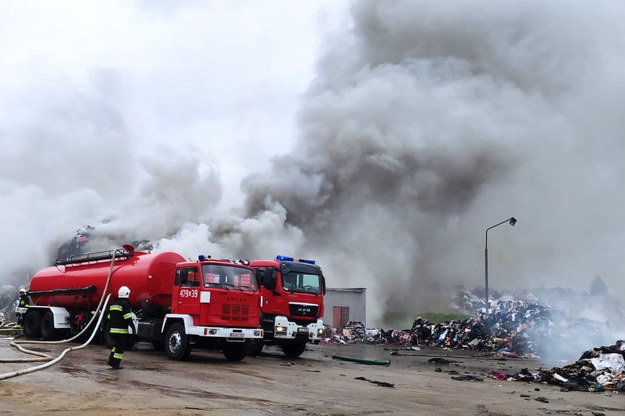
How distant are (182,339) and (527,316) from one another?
57.5 ft

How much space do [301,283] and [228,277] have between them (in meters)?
3.00

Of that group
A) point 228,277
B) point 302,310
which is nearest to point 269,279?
point 302,310

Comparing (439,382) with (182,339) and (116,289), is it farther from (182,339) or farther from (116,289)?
(116,289)

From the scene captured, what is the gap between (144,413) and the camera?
5.86 m

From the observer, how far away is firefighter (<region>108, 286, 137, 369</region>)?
9780 millimetres

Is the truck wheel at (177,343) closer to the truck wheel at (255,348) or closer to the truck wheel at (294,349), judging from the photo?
the truck wheel at (255,348)

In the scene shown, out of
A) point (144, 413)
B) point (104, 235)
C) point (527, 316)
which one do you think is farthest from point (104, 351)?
point (104, 235)

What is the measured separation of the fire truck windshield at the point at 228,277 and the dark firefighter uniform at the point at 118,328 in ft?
7.42

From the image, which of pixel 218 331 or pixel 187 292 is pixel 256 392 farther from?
pixel 187 292

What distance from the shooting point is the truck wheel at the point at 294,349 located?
1521cm

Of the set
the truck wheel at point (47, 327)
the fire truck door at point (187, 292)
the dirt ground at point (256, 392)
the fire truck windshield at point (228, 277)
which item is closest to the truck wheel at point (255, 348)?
the dirt ground at point (256, 392)

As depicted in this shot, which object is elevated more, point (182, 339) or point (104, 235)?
point (104, 235)

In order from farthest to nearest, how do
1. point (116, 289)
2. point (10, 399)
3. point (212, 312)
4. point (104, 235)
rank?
1. point (104, 235)
2. point (116, 289)
3. point (212, 312)
4. point (10, 399)

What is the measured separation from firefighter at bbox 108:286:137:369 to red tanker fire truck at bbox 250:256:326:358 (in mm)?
4395
